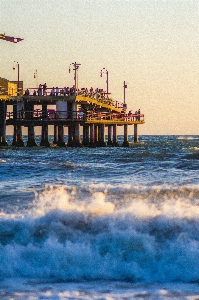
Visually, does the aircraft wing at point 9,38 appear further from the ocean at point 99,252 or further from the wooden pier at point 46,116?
the ocean at point 99,252

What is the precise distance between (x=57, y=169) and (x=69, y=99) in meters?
35.0

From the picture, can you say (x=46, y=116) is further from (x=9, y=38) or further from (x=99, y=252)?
(x=99, y=252)

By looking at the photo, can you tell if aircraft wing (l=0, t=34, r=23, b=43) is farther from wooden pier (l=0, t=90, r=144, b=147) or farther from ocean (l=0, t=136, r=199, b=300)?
ocean (l=0, t=136, r=199, b=300)

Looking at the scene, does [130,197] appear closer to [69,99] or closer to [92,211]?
[92,211]

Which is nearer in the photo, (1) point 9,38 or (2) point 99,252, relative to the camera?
(2) point 99,252

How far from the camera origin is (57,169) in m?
33.9

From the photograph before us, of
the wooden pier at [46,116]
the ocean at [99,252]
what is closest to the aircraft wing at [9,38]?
the wooden pier at [46,116]

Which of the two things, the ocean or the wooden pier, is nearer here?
the ocean

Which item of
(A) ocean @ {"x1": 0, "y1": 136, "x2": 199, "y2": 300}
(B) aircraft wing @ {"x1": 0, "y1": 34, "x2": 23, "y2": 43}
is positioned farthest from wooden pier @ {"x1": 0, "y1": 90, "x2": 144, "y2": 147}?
(A) ocean @ {"x1": 0, "y1": 136, "x2": 199, "y2": 300}

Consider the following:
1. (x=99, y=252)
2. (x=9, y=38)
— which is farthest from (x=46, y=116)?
(x=99, y=252)

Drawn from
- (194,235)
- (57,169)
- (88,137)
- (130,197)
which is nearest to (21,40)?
(88,137)

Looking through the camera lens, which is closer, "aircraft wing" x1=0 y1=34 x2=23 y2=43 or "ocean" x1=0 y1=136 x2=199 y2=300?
"ocean" x1=0 y1=136 x2=199 y2=300

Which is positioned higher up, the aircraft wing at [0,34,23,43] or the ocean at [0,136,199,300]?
the aircraft wing at [0,34,23,43]

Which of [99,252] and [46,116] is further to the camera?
[46,116]
